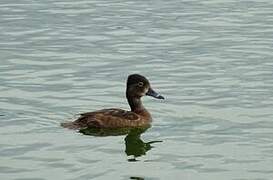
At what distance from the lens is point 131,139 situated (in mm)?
19375

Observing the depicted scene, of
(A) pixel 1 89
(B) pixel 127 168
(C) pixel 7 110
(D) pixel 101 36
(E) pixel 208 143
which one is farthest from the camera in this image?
(D) pixel 101 36

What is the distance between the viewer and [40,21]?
1203 inches

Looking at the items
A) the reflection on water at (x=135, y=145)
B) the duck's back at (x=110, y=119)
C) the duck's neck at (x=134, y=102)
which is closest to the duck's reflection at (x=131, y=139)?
the reflection on water at (x=135, y=145)

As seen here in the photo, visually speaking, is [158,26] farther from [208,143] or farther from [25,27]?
[208,143]

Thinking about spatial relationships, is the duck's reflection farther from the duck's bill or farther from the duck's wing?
the duck's bill

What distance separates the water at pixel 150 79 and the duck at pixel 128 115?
343 mm

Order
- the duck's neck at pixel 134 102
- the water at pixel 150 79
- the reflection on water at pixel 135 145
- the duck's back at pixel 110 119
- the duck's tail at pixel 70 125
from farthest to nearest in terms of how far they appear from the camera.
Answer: the duck's neck at pixel 134 102 → the duck's back at pixel 110 119 → the duck's tail at pixel 70 125 → the reflection on water at pixel 135 145 → the water at pixel 150 79

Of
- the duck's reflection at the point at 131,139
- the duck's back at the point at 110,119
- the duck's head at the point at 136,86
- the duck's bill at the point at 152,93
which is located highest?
the duck's head at the point at 136,86

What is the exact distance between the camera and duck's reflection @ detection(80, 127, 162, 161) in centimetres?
1817

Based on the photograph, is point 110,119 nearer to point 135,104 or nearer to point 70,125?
point 70,125

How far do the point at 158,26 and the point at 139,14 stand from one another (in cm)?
172

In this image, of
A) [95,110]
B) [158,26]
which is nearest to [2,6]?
[158,26]

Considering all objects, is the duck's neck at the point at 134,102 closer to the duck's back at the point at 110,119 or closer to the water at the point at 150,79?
the water at the point at 150,79

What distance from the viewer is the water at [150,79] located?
17109 millimetres
